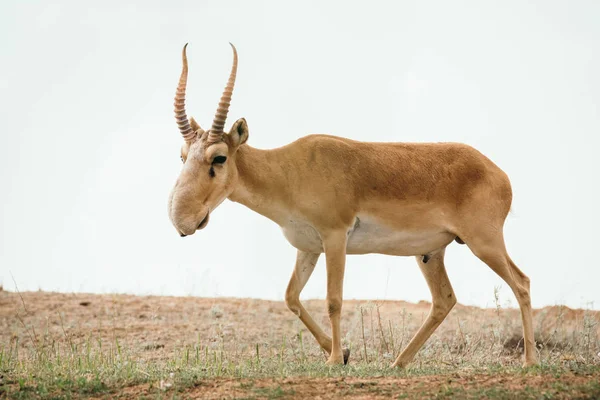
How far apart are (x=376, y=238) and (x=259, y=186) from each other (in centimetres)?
145

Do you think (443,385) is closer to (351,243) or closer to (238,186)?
(351,243)

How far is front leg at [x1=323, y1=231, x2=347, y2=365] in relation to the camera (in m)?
9.25

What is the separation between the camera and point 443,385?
7223 millimetres

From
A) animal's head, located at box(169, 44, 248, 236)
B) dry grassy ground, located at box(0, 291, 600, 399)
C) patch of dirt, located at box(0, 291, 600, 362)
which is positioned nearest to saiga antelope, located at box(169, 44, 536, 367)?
animal's head, located at box(169, 44, 248, 236)

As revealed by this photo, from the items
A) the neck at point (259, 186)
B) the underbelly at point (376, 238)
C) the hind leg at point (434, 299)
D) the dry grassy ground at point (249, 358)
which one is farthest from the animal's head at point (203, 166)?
the hind leg at point (434, 299)

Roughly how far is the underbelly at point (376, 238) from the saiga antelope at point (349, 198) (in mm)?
11

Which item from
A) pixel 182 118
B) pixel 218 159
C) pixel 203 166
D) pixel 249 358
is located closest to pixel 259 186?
pixel 218 159

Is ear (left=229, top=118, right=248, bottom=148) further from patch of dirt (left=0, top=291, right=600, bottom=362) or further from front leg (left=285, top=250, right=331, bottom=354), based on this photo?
patch of dirt (left=0, top=291, right=600, bottom=362)

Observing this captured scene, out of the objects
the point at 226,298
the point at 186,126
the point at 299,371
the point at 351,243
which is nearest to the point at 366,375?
the point at 299,371

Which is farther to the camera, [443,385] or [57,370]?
[57,370]

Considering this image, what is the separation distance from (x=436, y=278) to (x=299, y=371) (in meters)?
2.61

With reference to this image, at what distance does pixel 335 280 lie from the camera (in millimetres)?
9273

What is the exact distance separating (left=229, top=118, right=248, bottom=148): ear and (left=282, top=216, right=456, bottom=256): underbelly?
1.07m

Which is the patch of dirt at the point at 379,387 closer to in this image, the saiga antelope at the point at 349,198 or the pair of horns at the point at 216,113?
the saiga antelope at the point at 349,198
